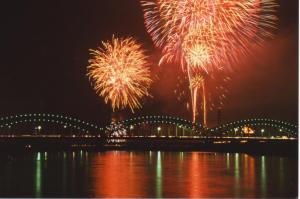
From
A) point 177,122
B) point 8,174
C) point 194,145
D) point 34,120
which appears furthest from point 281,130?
point 8,174

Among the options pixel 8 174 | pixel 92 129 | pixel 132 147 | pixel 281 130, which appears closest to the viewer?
pixel 8 174

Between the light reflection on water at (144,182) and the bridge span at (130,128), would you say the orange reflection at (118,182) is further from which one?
the bridge span at (130,128)

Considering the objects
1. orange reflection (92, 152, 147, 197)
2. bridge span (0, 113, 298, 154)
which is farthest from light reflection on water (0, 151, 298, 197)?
bridge span (0, 113, 298, 154)

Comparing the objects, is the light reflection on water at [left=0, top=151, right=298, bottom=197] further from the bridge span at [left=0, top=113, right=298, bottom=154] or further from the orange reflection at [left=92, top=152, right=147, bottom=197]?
the bridge span at [left=0, top=113, right=298, bottom=154]

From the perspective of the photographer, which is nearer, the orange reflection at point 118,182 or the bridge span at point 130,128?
the orange reflection at point 118,182

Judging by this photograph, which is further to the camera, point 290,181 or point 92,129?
point 92,129

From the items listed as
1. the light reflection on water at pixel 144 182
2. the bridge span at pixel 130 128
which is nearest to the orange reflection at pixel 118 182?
the light reflection on water at pixel 144 182

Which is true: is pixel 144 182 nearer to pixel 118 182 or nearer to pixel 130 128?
pixel 118 182

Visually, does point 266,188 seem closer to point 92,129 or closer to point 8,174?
point 8,174

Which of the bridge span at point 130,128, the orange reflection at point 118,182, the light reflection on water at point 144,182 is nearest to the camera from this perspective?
the orange reflection at point 118,182

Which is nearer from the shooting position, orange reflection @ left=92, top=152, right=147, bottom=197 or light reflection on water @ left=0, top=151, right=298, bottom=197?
orange reflection @ left=92, top=152, right=147, bottom=197

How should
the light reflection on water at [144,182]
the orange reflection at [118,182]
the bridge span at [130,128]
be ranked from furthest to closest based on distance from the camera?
the bridge span at [130,128]
the light reflection on water at [144,182]
the orange reflection at [118,182]
